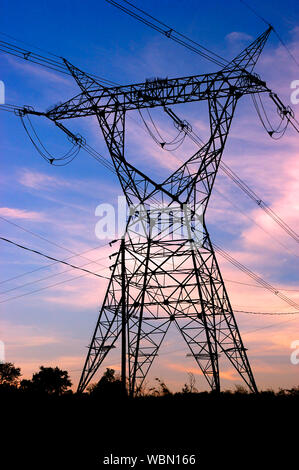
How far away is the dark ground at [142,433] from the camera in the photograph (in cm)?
1233

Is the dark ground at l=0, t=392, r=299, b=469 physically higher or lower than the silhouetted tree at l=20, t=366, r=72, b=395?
lower

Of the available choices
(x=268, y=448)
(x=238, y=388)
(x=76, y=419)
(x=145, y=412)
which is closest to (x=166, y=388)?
(x=238, y=388)

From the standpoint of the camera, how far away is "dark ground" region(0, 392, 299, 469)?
12328 mm

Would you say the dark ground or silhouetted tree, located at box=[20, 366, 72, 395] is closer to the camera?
the dark ground

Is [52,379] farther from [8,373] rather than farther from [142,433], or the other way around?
[142,433]

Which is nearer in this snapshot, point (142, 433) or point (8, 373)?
point (142, 433)

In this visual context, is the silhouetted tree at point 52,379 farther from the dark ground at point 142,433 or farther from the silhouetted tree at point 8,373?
the dark ground at point 142,433

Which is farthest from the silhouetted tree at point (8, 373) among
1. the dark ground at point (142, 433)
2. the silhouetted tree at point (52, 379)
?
the dark ground at point (142, 433)

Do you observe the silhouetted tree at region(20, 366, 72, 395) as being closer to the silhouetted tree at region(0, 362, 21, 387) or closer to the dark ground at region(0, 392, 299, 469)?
the silhouetted tree at region(0, 362, 21, 387)

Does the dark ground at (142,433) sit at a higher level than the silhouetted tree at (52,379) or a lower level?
lower

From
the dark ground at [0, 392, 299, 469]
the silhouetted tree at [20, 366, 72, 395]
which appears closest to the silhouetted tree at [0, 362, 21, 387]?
the silhouetted tree at [20, 366, 72, 395]

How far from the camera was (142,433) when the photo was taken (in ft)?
47.9

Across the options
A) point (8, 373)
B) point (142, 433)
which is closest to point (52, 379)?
point (8, 373)
